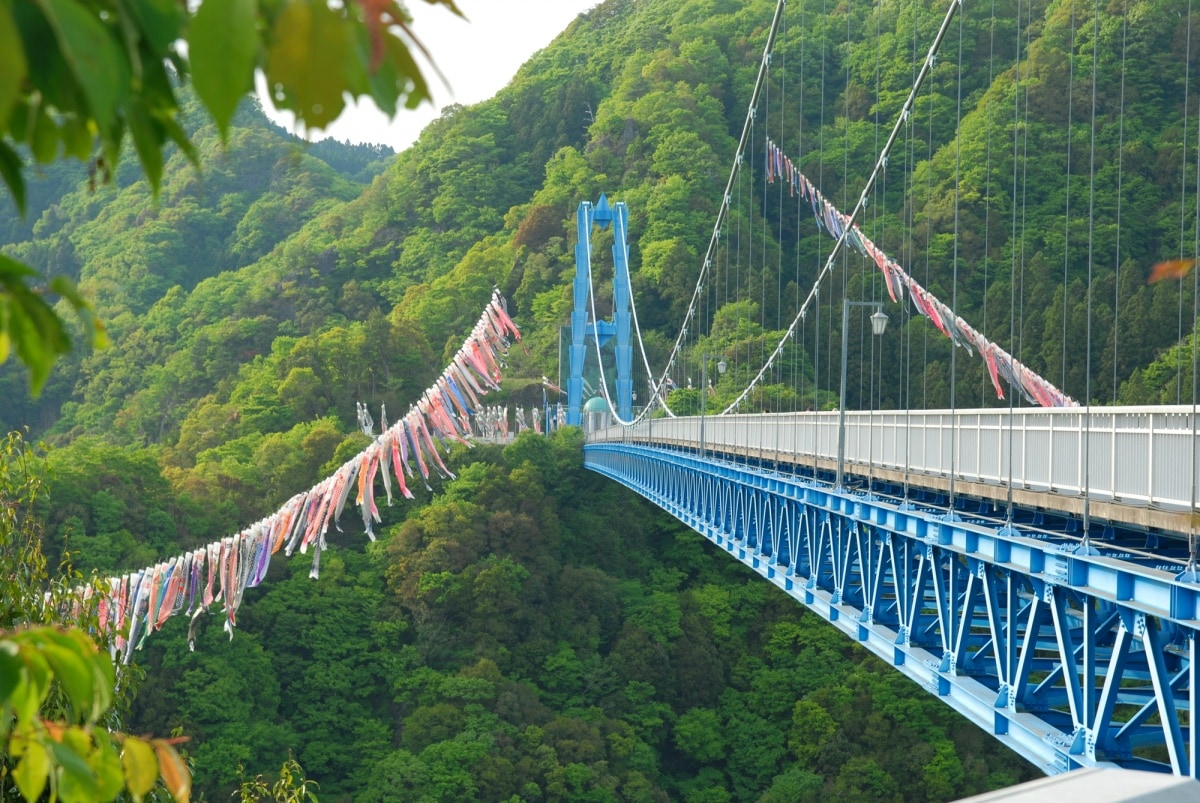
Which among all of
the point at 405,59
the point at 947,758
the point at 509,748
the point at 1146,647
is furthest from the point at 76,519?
the point at 405,59

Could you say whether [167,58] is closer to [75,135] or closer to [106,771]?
[75,135]

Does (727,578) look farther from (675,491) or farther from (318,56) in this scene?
(318,56)

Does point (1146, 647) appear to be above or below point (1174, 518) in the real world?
below

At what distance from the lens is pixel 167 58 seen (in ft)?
5.41

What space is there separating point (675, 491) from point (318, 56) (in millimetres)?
36260

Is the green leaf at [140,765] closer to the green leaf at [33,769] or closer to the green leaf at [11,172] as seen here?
the green leaf at [33,769]

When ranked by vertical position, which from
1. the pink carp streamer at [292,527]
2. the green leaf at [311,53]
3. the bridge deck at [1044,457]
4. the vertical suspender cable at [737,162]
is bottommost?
the pink carp streamer at [292,527]

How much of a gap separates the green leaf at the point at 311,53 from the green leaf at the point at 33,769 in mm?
922

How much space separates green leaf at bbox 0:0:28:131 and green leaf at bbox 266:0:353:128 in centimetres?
24

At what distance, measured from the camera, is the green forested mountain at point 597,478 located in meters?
37.8

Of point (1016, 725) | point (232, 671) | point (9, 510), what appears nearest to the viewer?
point (9, 510)

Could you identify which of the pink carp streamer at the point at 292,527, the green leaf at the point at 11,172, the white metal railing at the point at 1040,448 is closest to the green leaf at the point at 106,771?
the green leaf at the point at 11,172

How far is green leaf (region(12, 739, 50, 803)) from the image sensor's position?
1.82 meters

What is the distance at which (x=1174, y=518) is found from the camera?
395 inches
